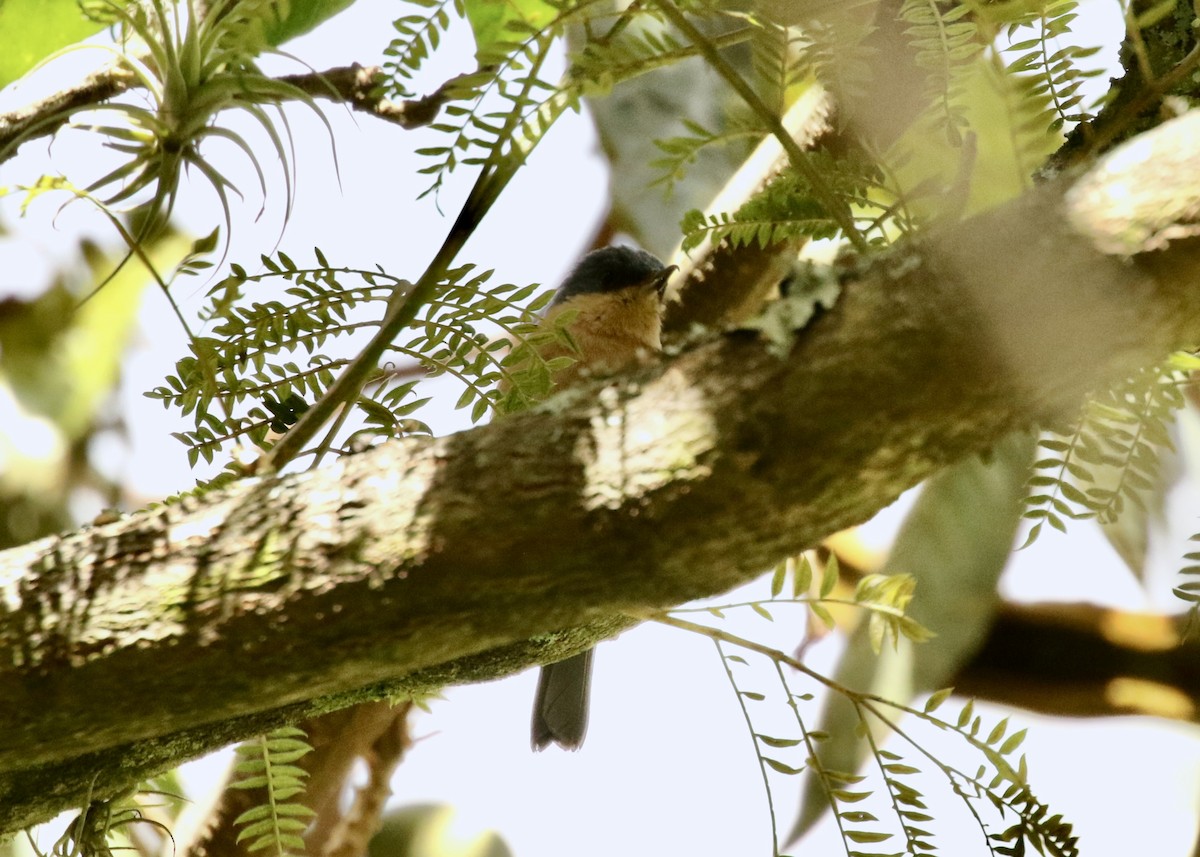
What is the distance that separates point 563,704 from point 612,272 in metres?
1.05

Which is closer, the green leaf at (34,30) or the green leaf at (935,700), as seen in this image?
the green leaf at (935,700)

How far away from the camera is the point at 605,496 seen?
0.83 m

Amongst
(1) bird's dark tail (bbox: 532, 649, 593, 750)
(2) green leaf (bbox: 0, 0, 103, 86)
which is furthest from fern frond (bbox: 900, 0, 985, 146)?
(2) green leaf (bbox: 0, 0, 103, 86)

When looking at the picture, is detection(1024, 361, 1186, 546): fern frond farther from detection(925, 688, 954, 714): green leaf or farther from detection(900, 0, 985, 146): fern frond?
detection(900, 0, 985, 146): fern frond

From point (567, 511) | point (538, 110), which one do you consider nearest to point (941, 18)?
point (538, 110)

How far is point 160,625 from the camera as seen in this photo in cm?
92

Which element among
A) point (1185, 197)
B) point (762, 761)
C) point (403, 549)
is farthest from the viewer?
point (762, 761)

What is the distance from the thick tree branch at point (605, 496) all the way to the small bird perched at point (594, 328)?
3.31 ft

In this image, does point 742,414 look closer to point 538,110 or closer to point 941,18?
point 538,110

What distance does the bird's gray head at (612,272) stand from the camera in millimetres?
2604

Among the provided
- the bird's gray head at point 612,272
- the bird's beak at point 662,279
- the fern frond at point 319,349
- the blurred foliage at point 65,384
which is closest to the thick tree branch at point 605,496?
the fern frond at point 319,349

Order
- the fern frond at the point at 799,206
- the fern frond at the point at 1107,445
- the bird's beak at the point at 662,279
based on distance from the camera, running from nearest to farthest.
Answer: the fern frond at the point at 1107,445, the fern frond at the point at 799,206, the bird's beak at the point at 662,279

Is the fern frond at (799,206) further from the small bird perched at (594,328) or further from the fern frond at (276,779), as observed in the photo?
the fern frond at (276,779)

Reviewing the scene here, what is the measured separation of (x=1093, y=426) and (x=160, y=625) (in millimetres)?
882
